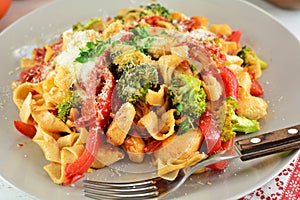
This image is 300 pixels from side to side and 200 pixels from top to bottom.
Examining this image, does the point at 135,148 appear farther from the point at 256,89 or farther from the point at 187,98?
the point at 256,89

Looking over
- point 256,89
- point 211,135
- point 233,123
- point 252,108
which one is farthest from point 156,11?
point 211,135

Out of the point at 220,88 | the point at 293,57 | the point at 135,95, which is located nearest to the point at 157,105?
the point at 135,95

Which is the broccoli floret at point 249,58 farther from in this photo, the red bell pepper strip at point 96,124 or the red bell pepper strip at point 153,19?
the red bell pepper strip at point 96,124

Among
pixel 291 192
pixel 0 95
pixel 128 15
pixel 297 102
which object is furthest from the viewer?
pixel 128 15

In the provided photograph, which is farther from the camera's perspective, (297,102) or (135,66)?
(297,102)

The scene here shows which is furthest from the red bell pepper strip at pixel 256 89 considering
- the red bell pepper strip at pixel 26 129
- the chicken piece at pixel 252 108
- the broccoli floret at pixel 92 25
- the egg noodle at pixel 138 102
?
the red bell pepper strip at pixel 26 129

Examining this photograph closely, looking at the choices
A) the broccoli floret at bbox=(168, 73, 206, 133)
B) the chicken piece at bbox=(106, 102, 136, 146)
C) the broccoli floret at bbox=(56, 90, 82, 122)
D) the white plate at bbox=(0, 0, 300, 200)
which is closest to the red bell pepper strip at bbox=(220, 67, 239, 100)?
the broccoli floret at bbox=(168, 73, 206, 133)

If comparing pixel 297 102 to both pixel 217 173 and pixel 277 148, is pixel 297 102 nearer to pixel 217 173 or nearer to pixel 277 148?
pixel 277 148
